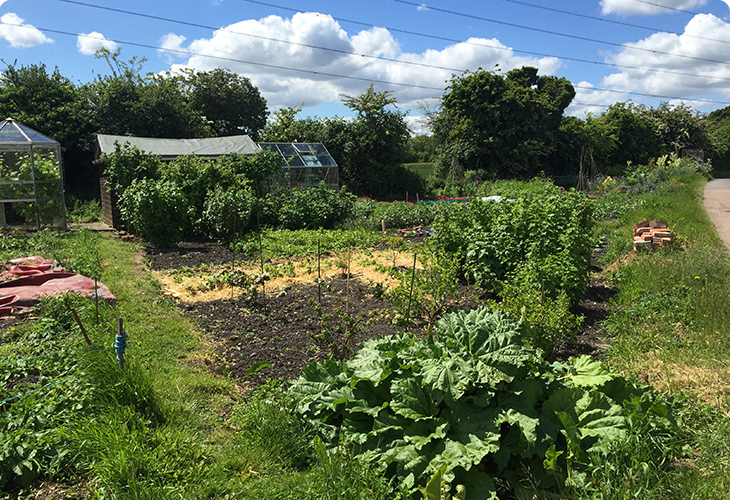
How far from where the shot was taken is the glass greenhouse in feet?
61.1

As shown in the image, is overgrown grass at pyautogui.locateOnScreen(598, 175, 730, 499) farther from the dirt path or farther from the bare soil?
the dirt path

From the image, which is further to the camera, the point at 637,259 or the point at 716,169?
the point at 716,169

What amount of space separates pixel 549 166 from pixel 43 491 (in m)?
32.5

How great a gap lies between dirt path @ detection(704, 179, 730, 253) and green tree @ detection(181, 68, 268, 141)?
24.9 m

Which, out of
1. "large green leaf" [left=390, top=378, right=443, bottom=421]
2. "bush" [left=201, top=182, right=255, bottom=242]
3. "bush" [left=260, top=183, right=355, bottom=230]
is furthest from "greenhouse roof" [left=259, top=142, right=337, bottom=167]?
"large green leaf" [left=390, top=378, right=443, bottom=421]

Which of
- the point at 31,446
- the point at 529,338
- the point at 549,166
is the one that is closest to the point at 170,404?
the point at 31,446

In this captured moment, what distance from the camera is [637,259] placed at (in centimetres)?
765

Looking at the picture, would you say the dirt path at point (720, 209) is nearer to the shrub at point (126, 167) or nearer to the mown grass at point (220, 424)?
the mown grass at point (220, 424)

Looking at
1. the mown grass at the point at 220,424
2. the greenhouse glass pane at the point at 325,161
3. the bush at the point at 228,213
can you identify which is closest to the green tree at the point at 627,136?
the greenhouse glass pane at the point at 325,161

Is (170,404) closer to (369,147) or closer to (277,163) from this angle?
(277,163)

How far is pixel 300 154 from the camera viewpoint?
1917 cm

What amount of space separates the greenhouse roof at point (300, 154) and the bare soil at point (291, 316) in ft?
34.7

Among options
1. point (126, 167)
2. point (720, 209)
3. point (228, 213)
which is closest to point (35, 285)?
point (228, 213)

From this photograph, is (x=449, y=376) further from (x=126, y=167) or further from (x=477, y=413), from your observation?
(x=126, y=167)
